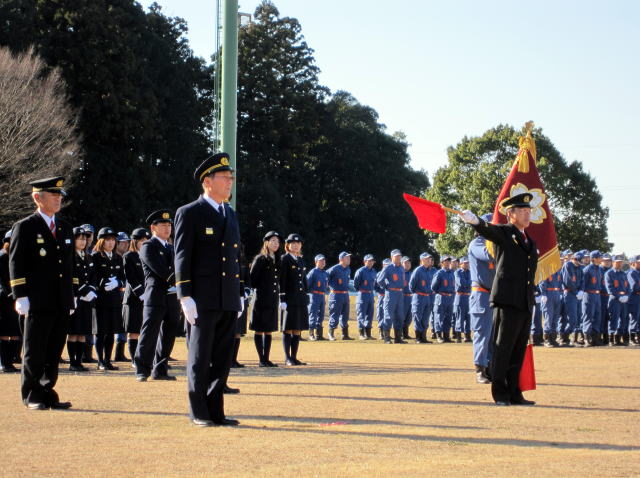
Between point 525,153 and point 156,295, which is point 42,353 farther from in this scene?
point 525,153

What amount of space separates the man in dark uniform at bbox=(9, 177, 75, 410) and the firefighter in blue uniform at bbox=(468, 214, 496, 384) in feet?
16.3

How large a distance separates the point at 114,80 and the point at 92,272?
1118 inches

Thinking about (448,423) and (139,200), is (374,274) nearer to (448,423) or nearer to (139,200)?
(139,200)

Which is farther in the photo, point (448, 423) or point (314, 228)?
point (314, 228)

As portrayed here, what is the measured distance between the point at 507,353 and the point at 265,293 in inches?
225

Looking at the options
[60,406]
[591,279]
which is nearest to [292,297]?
[60,406]

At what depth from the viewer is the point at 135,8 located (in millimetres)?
44000

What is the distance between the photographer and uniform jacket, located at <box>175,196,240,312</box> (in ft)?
25.4

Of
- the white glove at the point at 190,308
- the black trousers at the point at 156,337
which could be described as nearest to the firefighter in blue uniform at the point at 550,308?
the black trousers at the point at 156,337

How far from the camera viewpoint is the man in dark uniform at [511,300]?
950cm

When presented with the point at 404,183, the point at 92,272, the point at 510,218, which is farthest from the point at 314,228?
the point at 510,218

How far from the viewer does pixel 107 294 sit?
14414 millimetres

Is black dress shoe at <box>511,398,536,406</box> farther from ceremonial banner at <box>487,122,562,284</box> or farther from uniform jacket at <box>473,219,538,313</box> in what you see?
ceremonial banner at <box>487,122,562,284</box>

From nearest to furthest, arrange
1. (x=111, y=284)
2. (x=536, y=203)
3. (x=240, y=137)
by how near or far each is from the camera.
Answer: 1. (x=536, y=203)
2. (x=111, y=284)
3. (x=240, y=137)
